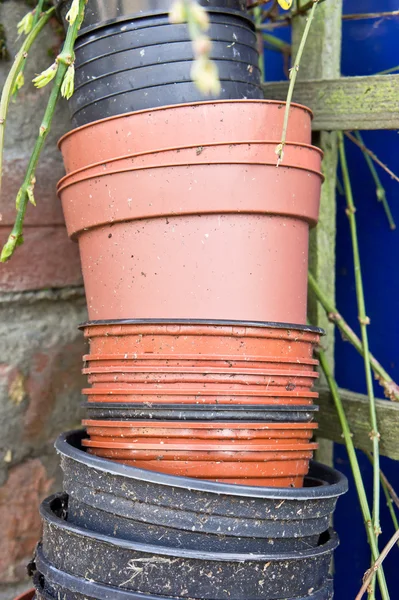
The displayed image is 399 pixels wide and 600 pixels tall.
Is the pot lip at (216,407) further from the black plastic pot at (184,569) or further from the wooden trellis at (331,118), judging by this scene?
the wooden trellis at (331,118)

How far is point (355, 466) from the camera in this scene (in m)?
1.19

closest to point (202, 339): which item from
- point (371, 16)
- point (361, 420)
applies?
point (361, 420)

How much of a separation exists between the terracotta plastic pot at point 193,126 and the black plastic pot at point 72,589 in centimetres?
57

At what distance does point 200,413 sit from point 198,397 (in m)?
0.02

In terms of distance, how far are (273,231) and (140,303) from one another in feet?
0.71

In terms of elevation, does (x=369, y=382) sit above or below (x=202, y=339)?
below

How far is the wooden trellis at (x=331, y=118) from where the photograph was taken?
3.81 feet

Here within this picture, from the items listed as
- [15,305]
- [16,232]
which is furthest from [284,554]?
[15,305]

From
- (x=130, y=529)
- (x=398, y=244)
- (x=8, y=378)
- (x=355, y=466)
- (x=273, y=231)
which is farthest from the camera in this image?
(x=398, y=244)

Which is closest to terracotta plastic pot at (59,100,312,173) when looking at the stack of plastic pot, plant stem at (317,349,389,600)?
the stack of plastic pot

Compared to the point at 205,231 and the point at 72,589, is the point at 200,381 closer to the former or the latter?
the point at 205,231

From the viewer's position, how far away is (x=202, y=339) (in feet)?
2.96

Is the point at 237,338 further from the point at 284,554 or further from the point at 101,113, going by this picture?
the point at 101,113

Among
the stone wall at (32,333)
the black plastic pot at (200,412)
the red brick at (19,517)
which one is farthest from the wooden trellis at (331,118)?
the red brick at (19,517)
